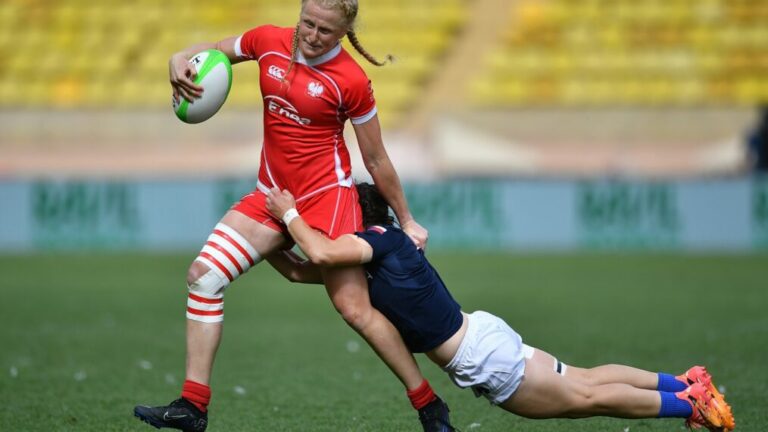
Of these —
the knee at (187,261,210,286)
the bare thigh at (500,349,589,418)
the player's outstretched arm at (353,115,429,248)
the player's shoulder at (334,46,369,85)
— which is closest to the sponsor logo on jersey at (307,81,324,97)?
the player's shoulder at (334,46,369,85)

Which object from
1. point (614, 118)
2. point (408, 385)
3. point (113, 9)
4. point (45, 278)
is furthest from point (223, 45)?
point (113, 9)

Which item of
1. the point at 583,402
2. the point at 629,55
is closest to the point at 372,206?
the point at 583,402

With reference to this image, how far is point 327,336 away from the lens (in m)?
9.84

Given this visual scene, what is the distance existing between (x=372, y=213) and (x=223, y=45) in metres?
1.12

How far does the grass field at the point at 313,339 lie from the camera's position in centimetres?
638

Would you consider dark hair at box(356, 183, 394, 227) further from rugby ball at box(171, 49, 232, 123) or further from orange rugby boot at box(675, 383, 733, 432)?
orange rugby boot at box(675, 383, 733, 432)

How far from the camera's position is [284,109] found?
18.6 feet

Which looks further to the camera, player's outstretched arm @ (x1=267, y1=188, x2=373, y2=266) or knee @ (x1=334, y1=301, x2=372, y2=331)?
knee @ (x1=334, y1=301, x2=372, y2=331)

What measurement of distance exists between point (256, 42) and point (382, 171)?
0.86 metres

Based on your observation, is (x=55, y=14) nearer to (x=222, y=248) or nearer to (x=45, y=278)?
(x=45, y=278)

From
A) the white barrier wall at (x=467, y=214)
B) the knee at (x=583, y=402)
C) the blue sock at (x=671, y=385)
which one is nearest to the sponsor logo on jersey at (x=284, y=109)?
the knee at (x=583, y=402)

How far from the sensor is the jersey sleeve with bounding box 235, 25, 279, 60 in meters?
5.76

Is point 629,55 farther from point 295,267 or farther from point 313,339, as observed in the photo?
point 295,267

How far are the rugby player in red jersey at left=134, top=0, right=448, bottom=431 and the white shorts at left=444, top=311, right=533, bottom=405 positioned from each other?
0.30 meters
